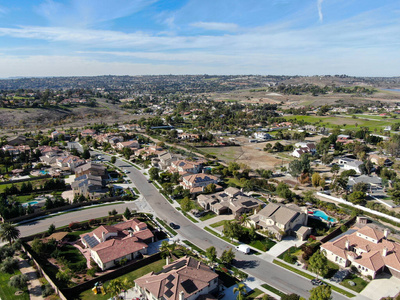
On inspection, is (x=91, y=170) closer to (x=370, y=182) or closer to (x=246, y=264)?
(x=246, y=264)

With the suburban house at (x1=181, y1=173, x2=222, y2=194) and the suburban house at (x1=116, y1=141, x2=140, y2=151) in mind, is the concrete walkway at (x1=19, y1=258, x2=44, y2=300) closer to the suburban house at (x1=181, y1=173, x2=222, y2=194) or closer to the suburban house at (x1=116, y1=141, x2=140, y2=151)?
the suburban house at (x1=181, y1=173, x2=222, y2=194)

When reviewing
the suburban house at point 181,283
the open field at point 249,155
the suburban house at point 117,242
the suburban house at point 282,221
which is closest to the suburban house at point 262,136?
the open field at point 249,155

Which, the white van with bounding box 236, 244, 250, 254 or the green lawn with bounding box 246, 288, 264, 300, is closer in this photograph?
the green lawn with bounding box 246, 288, 264, 300

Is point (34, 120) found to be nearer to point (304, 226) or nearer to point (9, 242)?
point (9, 242)

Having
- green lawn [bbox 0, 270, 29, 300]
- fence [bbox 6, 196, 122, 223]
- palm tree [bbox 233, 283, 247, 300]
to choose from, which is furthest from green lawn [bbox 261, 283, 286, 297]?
fence [bbox 6, 196, 122, 223]

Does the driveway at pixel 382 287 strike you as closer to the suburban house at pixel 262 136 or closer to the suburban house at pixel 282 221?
the suburban house at pixel 282 221

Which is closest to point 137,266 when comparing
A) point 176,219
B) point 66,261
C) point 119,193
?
point 66,261
